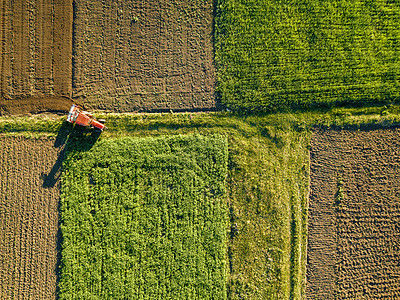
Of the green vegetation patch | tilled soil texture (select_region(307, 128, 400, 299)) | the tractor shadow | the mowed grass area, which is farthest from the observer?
the mowed grass area

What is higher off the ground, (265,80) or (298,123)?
Answer: (265,80)

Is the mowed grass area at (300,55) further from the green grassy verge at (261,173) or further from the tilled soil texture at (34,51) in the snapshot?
the tilled soil texture at (34,51)

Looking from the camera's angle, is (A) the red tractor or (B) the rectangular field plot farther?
(B) the rectangular field plot

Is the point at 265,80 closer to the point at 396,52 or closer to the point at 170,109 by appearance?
the point at 170,109

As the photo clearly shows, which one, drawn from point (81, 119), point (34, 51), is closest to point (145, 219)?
point (81, 119)

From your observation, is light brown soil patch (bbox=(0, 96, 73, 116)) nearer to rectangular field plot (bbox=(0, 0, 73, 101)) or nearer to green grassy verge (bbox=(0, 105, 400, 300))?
rectangular field plot (bbox=(0, 0, 73, 101))

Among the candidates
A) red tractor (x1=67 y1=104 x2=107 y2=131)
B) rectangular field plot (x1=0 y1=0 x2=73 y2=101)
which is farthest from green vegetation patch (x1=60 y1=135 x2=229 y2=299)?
rectangular field plot (x1=0 y1=0 x2=73 y2=101)

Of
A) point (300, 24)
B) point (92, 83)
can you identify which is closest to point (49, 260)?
point (92, 83)
